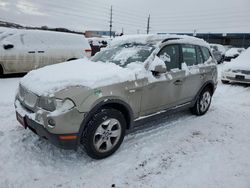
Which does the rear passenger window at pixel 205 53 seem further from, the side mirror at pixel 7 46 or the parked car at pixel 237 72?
the side mirror at pixel 7 46

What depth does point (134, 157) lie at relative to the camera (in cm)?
365

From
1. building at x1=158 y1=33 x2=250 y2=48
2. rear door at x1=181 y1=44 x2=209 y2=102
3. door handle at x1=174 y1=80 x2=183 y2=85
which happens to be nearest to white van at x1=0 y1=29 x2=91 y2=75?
rear door at x1=181 y1=44 x2=209 y2=102

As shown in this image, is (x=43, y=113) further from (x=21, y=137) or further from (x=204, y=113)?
(x=204, y=113)

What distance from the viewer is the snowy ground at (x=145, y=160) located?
10.1 ft

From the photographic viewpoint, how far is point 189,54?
16.6ft

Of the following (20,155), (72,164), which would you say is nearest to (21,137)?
(20,155)

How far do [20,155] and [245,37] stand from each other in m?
45.6

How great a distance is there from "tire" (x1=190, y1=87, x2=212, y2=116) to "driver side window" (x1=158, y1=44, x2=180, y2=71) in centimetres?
130

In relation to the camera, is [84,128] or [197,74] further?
[197,74]

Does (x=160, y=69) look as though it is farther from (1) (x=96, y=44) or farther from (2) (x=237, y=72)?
(1) (x=96, y=44)

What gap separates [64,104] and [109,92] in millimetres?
637

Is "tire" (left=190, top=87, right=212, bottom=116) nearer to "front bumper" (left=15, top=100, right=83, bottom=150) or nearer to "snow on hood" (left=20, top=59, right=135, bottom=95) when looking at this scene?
"snow on hood" (left=20, top=59, right=135, bottom=95)

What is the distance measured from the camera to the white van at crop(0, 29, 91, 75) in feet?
27.6

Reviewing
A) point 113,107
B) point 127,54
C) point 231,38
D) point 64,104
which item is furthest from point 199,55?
point 231,38
